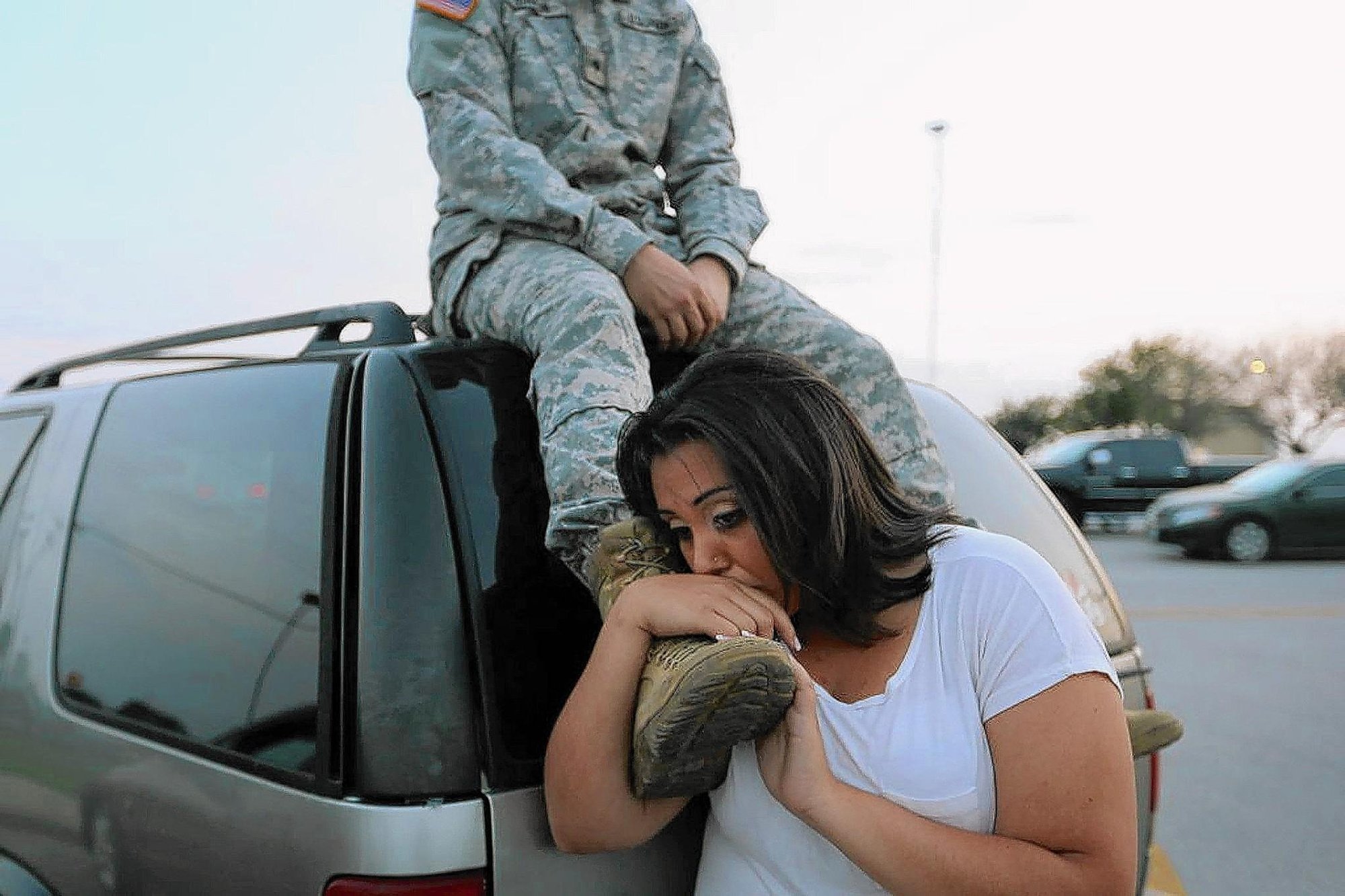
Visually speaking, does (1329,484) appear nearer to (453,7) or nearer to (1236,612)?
(1236,612)

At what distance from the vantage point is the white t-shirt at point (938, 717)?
52.9 inches

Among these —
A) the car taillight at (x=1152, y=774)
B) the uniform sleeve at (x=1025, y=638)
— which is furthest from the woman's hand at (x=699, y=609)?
the car taillight at (x=1152, y=774)

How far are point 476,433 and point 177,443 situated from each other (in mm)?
561

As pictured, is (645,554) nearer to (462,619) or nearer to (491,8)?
(462,619)

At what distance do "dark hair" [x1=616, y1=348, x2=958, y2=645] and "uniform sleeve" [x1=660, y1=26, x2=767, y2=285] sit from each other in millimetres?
818

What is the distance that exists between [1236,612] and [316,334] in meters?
9.09

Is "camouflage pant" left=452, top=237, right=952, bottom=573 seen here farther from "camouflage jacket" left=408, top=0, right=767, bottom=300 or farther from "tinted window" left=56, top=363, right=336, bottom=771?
"tinted window" left=56, top=363, right=336, bottom=771

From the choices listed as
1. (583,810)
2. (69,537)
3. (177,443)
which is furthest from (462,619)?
(69,537)

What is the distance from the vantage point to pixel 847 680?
4.80 ft

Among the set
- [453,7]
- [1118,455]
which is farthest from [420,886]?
[1118,455]

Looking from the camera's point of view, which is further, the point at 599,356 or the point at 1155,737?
the point at 1155,737

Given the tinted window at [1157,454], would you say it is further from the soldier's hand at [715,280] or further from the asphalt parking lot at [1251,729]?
the soldier's hand at [715,280]

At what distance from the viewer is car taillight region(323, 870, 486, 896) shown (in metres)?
1.30

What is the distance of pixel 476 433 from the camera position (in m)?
1.62
